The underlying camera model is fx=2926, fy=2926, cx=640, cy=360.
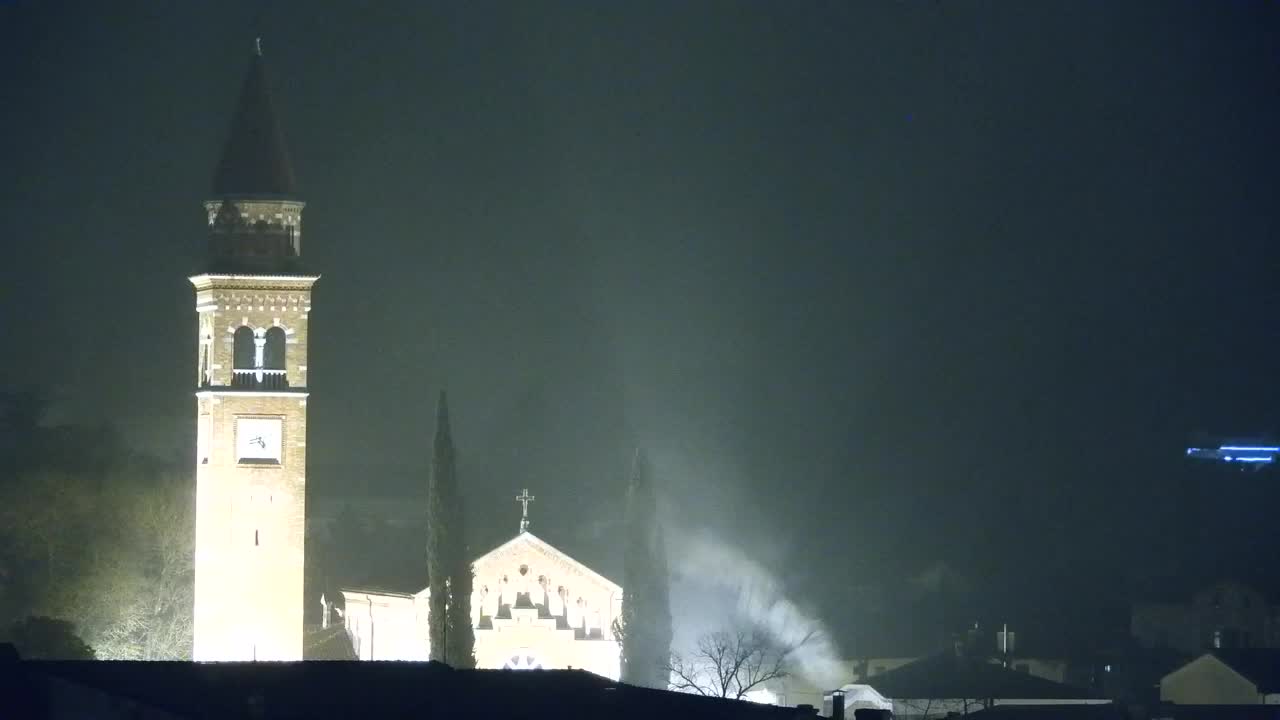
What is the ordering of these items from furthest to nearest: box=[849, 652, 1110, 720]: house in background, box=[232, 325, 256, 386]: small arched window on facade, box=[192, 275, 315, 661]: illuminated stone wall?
box=[849, 652, 1110, 720]: house in background
box=[232, 325, 256, 386]: small arched window on facade
box=[192, 275, 315, 661]: illuminated stone wall

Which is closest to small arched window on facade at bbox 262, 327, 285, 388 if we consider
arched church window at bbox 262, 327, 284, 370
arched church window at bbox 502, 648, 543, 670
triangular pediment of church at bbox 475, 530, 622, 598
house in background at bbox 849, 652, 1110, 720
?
arched church window at bbox 262, 327, 284, 370

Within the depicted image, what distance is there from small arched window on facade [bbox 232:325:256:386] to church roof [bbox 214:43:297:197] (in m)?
3.60

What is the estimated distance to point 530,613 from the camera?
268ft

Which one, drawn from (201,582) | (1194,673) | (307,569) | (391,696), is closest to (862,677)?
(1194,673)

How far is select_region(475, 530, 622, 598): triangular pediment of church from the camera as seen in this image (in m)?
82.0

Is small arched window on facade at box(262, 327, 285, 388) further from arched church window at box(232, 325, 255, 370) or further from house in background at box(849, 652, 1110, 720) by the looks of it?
house in background at box(849, 652, 1110, 720)

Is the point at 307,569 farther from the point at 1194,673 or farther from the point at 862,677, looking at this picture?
the point at 1194,673

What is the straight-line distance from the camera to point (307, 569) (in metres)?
90.4

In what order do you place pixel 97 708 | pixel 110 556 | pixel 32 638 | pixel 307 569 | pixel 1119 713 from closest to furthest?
1. pixel 97 708
2. pixel 1119 713
3. pixel 32 638
4. pixel 110 556
5. pixel 307 569

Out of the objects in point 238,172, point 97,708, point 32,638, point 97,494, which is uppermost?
point 238,172

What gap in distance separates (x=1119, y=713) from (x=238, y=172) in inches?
1030

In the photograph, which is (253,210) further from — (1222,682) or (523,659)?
(1222,682)

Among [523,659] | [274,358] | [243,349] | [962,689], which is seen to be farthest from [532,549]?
[962,689]

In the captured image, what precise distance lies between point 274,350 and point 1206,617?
138 ft
